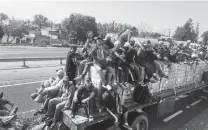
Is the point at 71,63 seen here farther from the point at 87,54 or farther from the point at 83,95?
the point at 83,95

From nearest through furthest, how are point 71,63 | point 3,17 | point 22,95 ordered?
point 71,63 < point 22,95 < point 3,17

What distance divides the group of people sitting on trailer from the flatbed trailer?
0.17 metres

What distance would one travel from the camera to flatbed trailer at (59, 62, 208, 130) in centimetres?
381

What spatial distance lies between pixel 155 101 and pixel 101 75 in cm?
215

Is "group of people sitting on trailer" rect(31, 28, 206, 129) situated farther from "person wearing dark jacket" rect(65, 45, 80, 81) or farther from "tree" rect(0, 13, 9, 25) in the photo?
"tree" rect(0, 13, 9, 25)

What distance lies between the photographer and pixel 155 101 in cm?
561

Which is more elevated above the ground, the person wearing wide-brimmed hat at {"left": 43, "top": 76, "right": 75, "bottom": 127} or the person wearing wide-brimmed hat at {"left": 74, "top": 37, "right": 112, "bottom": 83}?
the person wearing wide-brimmed hat at {"left": 74, "top": 37, "right": 112, "bottom": 83}

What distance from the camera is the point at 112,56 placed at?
5.06 meters

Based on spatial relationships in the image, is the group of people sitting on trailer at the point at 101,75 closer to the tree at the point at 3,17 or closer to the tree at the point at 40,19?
the tree at the point at 3,17

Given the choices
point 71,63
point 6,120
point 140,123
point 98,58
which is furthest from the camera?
point 71,63

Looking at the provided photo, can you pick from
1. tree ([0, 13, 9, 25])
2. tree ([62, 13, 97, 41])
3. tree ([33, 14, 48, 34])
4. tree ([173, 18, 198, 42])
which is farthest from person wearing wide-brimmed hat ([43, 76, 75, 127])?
tree ([33, 14, 48, 34])

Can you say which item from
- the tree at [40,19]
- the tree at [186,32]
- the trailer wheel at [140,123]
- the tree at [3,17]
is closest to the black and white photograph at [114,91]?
the trailer wheel at [140,123]

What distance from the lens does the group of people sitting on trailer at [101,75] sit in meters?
4.20

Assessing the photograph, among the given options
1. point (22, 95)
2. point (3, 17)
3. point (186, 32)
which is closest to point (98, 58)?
point (22, 95)
